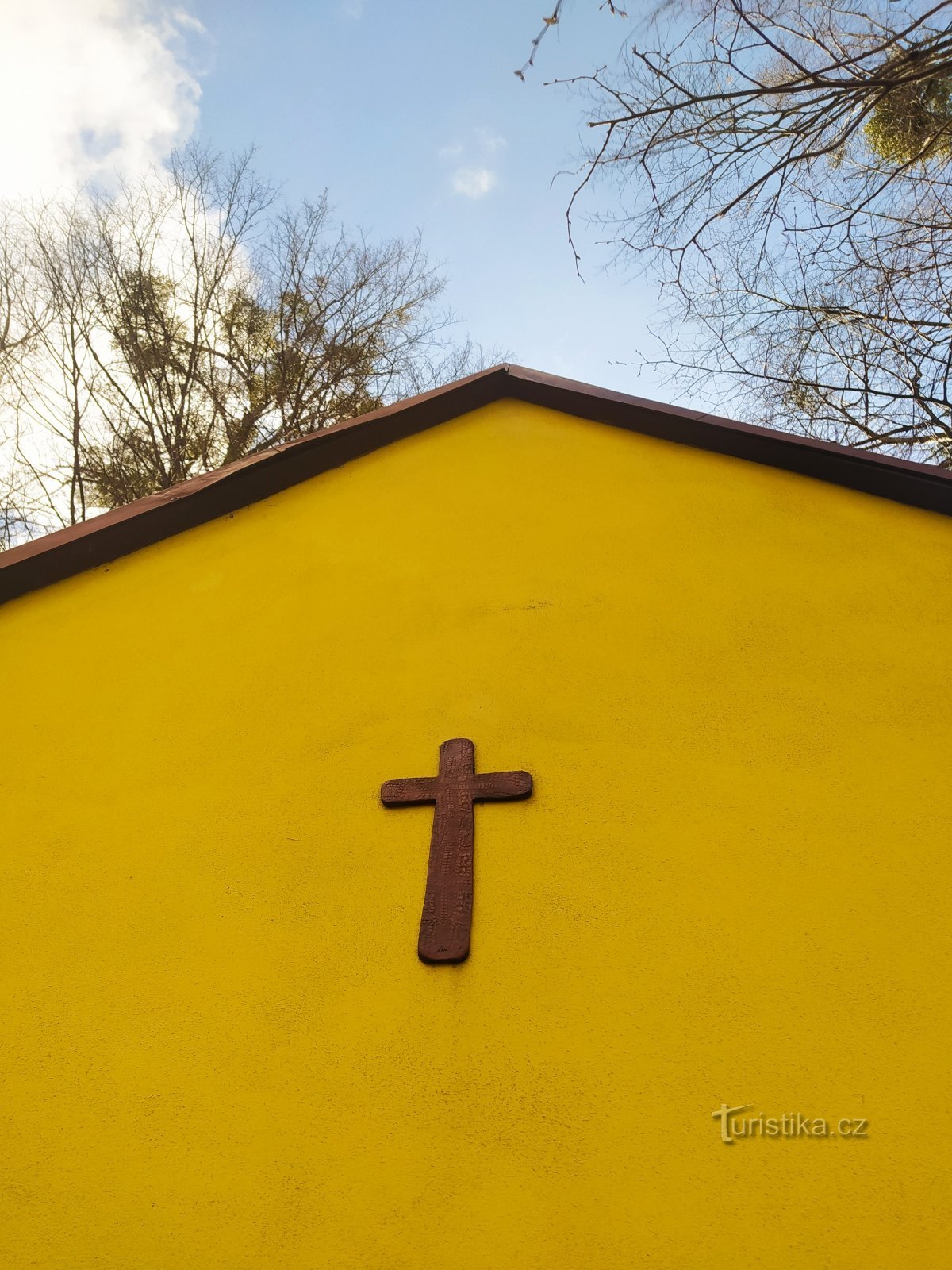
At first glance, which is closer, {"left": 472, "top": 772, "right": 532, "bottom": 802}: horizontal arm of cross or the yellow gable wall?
the yellow gable wall

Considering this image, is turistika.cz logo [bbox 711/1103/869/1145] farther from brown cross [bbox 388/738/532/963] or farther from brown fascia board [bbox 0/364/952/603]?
brown fascia board [bbox 0/364/952/603]

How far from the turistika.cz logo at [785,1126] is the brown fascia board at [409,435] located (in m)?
2.45

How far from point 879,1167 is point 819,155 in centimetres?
428

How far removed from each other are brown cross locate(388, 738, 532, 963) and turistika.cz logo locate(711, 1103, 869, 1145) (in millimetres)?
766

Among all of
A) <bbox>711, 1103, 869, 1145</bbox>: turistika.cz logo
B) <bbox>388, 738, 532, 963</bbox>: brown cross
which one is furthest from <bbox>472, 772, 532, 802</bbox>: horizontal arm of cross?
<bbox>711, 1103, 869, 1145</bbox>: turistika.cz logo

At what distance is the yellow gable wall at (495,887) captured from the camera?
1.80 m

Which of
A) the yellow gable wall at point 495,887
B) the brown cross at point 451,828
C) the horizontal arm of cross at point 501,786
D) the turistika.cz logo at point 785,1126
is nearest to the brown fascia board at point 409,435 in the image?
the yellow gable wall at point 495,887

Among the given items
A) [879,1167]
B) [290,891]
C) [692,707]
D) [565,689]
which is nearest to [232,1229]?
[290,891]

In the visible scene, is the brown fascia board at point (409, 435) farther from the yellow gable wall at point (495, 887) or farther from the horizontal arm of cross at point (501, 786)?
the horizontal arm of cross at point (501, 786)

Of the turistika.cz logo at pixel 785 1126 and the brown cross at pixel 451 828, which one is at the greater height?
the brown cross at pixel 451 828

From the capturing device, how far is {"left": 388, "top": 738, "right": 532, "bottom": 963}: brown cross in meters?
2.18

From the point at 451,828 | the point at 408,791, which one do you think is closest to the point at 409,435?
the point at 408,791

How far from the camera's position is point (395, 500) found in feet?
11.6

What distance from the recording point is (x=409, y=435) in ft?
12.7
